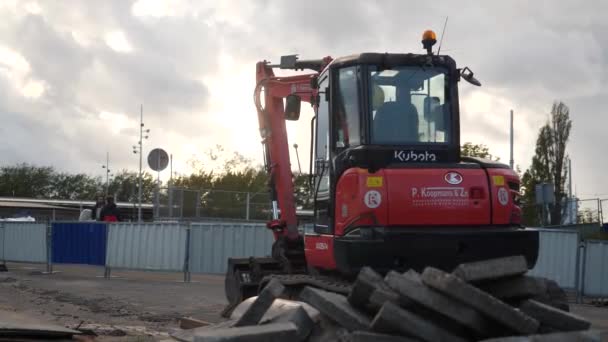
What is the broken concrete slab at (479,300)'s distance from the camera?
6758 millimetres

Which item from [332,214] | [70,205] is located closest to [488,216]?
[332,214]

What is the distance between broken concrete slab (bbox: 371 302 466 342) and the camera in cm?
682

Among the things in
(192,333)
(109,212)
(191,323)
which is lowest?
(191,323)

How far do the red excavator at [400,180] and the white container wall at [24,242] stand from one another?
49.1 ft

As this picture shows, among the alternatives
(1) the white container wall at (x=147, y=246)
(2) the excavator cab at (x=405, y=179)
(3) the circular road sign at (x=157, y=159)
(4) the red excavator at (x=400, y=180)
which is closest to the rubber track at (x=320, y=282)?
(4) the red excavator at (x=400, y=180)

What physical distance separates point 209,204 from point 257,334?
21034 millimetres

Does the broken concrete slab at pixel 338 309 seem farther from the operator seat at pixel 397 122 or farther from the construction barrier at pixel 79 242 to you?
the construction barrier at pixel 79 242

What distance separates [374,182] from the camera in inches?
340

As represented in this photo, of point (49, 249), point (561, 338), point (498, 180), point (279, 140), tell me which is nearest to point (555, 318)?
point (561, 338)

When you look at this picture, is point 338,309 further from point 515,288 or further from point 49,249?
point 49,249

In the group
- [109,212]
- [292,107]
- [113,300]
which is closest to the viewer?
[292,107]

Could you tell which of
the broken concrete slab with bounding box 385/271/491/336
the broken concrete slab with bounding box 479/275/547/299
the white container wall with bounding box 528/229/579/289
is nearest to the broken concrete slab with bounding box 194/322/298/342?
the broken concrete slab with bounding box 385/271/491/336

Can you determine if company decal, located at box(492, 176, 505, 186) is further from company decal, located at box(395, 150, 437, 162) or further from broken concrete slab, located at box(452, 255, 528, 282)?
broken concrete slab, located at box(452, 255, 528, 282)

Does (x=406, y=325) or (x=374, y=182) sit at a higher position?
(x=374, y=182)
